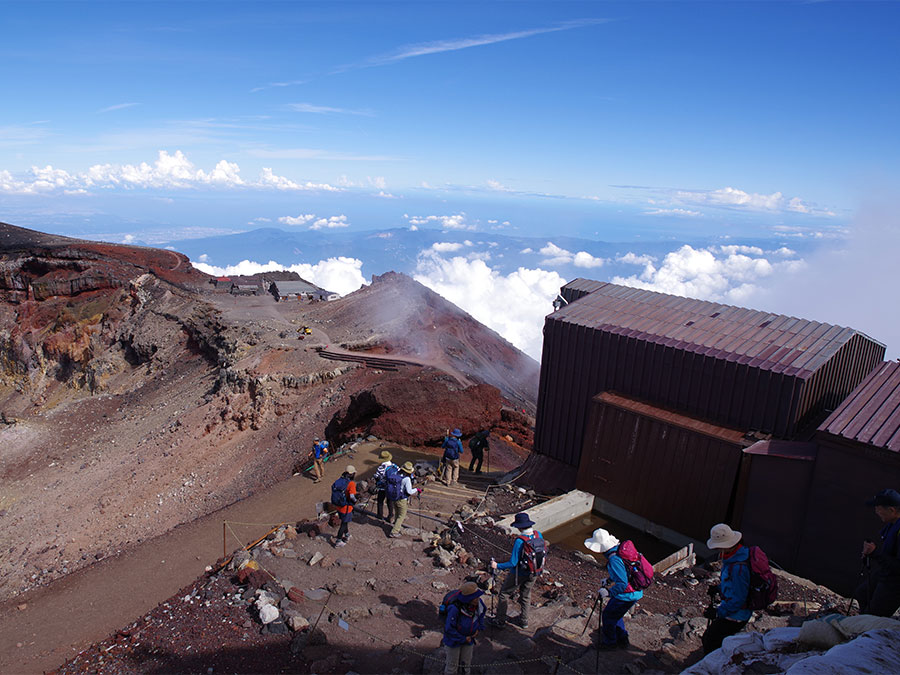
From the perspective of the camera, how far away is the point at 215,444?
816 inches

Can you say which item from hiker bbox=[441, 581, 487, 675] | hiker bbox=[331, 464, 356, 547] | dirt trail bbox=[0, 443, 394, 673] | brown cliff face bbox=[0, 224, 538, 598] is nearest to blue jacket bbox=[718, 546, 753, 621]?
hiker bbox=[441, 581, 487, 675]

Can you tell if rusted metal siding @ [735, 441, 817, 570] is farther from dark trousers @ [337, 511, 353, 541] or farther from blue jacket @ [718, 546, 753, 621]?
dark trousers @ [337, 511, 353, 541]

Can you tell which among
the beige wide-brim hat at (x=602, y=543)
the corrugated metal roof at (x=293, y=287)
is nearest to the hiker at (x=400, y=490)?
the beige wide-brim hat at (x=602, y=543)

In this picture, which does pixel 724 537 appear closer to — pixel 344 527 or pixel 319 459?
pixel 344 527

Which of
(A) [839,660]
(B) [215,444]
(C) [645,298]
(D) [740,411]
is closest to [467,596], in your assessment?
(A) [839,660]

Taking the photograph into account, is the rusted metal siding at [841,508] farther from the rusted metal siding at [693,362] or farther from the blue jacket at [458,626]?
the blue jacket at [458,626]

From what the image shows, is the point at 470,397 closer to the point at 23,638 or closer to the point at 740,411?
the point at 740,411

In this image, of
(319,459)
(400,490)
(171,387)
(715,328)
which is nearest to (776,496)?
(715,328)

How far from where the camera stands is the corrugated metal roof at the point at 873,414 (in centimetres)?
897

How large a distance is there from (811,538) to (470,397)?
10431mm

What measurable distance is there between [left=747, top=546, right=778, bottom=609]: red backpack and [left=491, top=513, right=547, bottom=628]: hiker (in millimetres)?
2247

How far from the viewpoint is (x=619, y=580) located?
6.22 metres

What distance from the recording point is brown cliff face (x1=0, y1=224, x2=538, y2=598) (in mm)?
17562

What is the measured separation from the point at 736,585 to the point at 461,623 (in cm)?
278
